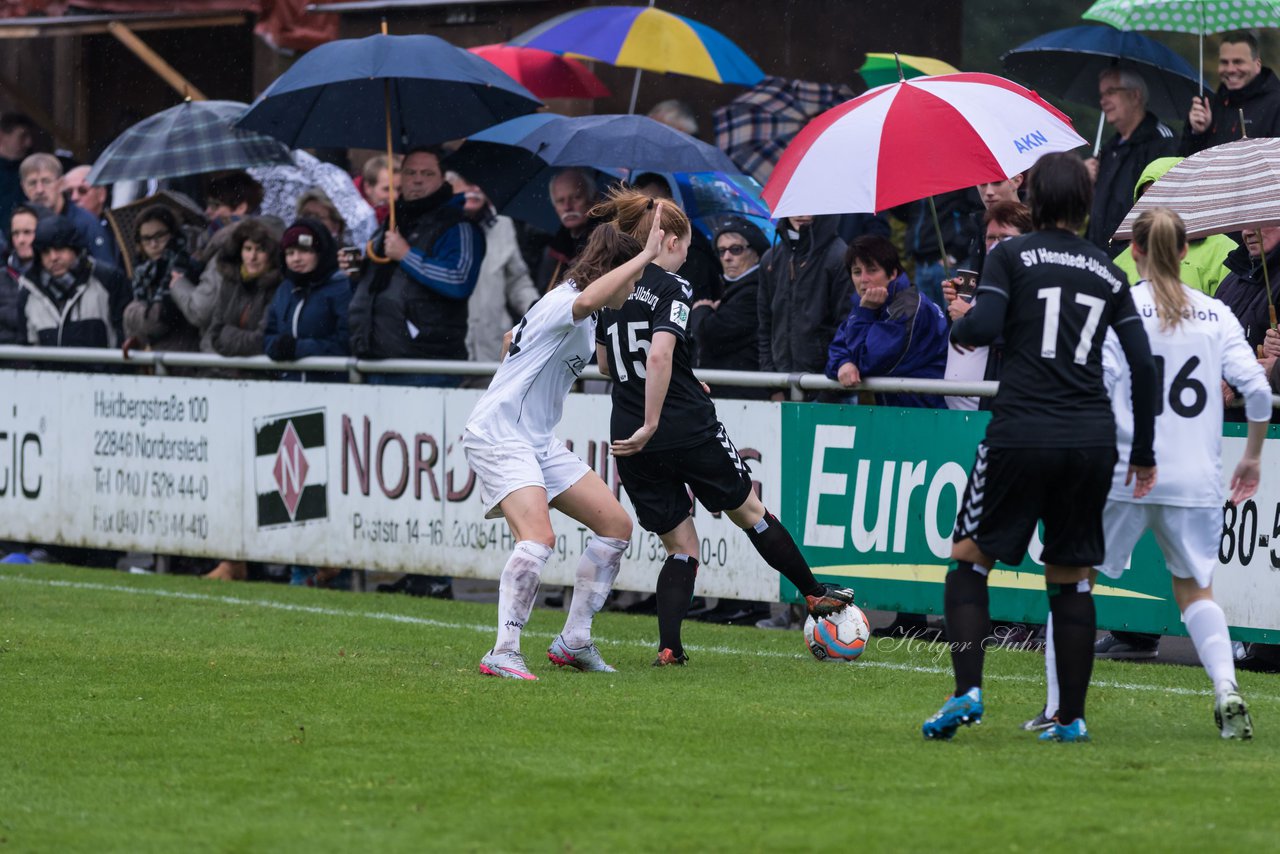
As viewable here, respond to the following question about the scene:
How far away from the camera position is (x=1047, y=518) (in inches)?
283

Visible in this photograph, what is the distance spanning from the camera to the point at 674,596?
9695 mm

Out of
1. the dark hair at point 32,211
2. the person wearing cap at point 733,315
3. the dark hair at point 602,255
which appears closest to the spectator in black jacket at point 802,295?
the person wearing cap at point 733,315

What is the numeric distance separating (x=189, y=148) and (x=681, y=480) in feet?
21.5

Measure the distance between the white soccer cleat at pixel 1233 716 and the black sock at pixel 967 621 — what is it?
920mm

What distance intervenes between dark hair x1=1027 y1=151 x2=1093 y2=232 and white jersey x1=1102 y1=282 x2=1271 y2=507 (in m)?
0.45

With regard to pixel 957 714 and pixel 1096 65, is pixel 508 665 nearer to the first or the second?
pixel 957 714

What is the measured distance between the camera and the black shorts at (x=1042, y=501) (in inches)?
276

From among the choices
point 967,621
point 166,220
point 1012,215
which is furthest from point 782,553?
point 166,220

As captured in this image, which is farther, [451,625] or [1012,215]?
[451,625]

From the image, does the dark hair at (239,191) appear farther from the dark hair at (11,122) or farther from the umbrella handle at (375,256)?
the dark hair at (11,122)

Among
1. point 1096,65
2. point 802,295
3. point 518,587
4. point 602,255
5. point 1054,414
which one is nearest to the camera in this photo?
point 1054,414

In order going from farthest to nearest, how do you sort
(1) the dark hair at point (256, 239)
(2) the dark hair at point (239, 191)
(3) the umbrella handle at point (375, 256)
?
(2) the dark hair at point (239, 191)
(1) the dark hair at point (256, 239)
(3) the umbrella handle at point (375, 256)

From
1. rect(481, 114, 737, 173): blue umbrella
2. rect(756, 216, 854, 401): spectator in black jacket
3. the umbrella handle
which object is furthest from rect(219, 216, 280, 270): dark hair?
rect(756, 216, 854, 401): spectator in black jacket

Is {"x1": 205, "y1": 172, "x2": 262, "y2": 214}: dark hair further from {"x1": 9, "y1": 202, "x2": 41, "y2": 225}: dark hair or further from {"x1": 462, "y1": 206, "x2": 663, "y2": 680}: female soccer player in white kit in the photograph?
{"x1": 462, "y1": 206, "x2": 663, "y2": 680}: female soccer player in white kit
